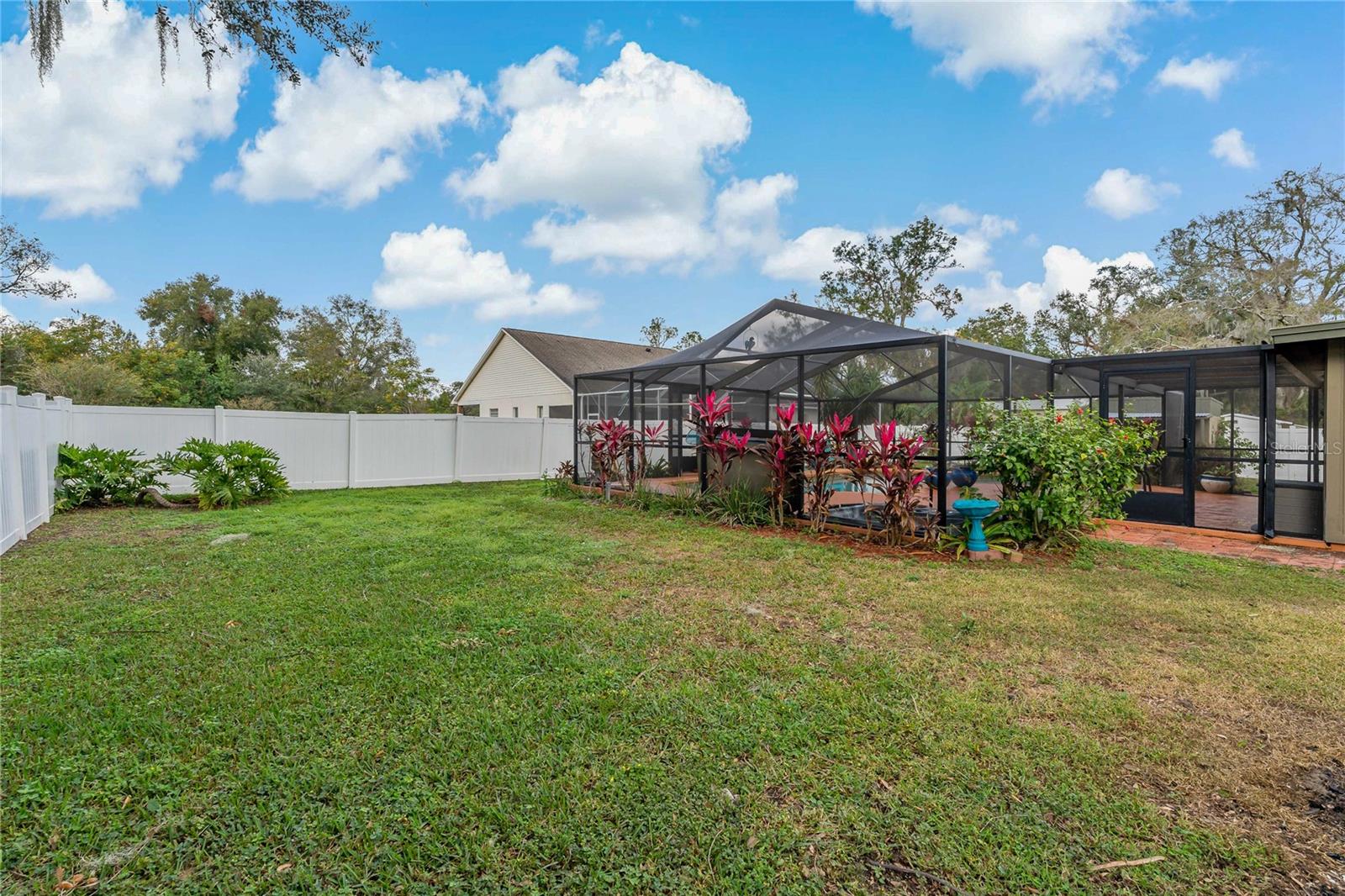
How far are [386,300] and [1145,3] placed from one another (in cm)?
2556

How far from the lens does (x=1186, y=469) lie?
23.1 feet

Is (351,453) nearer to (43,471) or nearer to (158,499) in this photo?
(158,499)

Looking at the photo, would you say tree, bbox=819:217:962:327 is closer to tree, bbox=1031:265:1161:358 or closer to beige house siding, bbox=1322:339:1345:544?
tree, bbox=1031:265:1161:358

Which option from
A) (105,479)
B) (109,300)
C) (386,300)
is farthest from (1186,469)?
(109,300)

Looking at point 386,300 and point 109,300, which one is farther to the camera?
point 386,300

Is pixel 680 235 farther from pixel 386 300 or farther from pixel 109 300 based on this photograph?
pixel 109 300

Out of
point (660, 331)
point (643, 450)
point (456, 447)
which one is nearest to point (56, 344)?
point (456, 447)

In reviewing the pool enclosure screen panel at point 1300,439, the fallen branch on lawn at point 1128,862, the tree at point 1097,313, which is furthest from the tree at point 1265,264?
the fallen branch on lawn at point 1128,862

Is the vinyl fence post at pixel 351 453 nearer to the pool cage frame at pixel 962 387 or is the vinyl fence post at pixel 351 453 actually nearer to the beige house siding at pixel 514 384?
the pool cage frame at pixel 962 387

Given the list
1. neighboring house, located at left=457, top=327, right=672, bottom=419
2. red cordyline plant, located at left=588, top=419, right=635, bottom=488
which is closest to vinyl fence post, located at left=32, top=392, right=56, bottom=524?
red cordyline plant, located at left=588, top=419, right=635, bottom=488

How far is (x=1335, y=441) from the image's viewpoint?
562 centimetres

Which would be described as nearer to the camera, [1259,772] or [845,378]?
[1259,772]

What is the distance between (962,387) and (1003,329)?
Answer: 65.1ft

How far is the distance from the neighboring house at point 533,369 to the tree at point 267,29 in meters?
14.9
